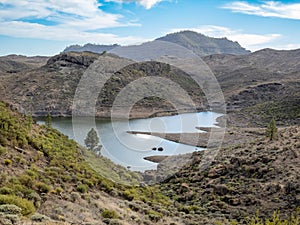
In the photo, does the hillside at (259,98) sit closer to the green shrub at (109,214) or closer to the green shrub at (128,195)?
the green shrub at (128,195)

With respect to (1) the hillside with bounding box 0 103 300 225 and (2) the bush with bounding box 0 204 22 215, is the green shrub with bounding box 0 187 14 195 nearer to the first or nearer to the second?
(1) the hillside with bounding box 0 103 300 225

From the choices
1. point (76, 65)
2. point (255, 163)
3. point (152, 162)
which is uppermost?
point (76, 65)

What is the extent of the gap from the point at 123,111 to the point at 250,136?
47890 mm

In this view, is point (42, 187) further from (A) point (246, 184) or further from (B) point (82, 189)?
(A) point (246, 184)

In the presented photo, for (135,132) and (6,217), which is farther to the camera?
(135,132)

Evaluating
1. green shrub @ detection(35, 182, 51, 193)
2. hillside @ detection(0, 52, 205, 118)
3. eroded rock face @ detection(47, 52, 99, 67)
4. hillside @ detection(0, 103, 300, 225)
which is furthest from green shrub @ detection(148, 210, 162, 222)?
eroded rock face @ detection(47, 52, 99, 67)

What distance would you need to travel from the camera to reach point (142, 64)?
130 m

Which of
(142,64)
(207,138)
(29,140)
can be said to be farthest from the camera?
(142,64)

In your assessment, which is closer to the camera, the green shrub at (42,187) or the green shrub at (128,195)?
→ the green shrub at (42,187)

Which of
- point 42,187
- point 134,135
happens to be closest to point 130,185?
point 42,187

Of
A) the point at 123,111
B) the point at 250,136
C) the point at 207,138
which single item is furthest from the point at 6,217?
the point at 123,111

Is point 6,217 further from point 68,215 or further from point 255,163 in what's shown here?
point 255,163

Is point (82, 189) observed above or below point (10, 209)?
below

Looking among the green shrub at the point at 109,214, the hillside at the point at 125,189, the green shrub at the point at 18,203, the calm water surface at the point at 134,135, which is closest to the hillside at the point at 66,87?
the calm water surface at the point at 134,135
